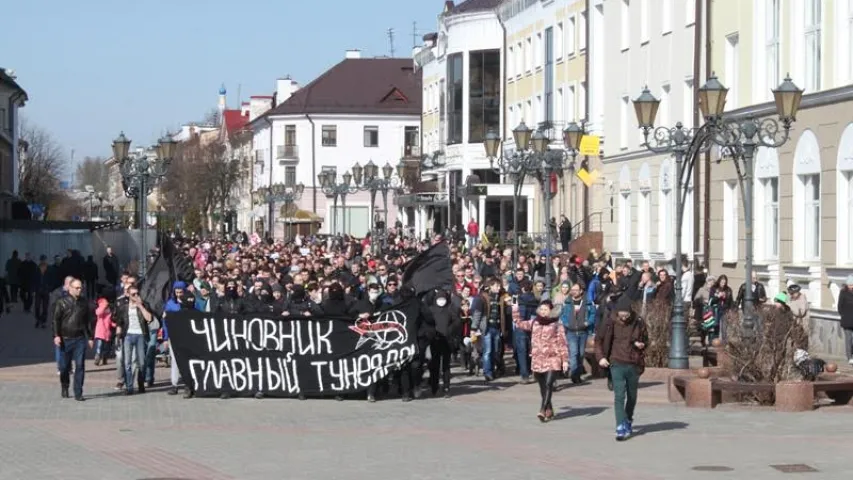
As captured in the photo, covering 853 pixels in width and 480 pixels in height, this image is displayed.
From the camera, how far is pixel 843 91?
29797mm

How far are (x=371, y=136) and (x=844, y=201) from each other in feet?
261

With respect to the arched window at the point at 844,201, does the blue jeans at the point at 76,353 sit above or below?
below

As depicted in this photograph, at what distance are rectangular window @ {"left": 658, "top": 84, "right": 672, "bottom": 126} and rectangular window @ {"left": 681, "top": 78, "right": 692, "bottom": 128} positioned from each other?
4.45ft

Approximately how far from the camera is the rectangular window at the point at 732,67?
36594 millimetres

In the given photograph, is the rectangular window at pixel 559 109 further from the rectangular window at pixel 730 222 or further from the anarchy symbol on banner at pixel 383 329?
the anarchy symbol on banner at pixel 383 329

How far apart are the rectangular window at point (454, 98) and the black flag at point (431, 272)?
46662mm

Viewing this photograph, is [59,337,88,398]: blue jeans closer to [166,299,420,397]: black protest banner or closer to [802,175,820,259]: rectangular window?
[166,299,420,397]: black protest banner

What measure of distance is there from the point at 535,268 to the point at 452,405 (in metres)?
16.9

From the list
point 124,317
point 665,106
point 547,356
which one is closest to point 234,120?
point 665,106

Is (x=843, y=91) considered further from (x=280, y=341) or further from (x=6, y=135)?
(x=6, y=135)

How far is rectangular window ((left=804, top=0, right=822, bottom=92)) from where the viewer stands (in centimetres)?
3145

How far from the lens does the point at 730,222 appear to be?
37281mm

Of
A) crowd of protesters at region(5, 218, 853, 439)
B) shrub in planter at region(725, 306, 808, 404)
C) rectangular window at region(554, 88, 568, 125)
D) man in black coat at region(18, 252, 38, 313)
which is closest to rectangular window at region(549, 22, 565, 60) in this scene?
rectangular window at region(554, 88, 568, 125)

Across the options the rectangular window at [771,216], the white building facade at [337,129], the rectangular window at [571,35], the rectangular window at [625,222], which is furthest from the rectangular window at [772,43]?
the white building facade at [337,129]
